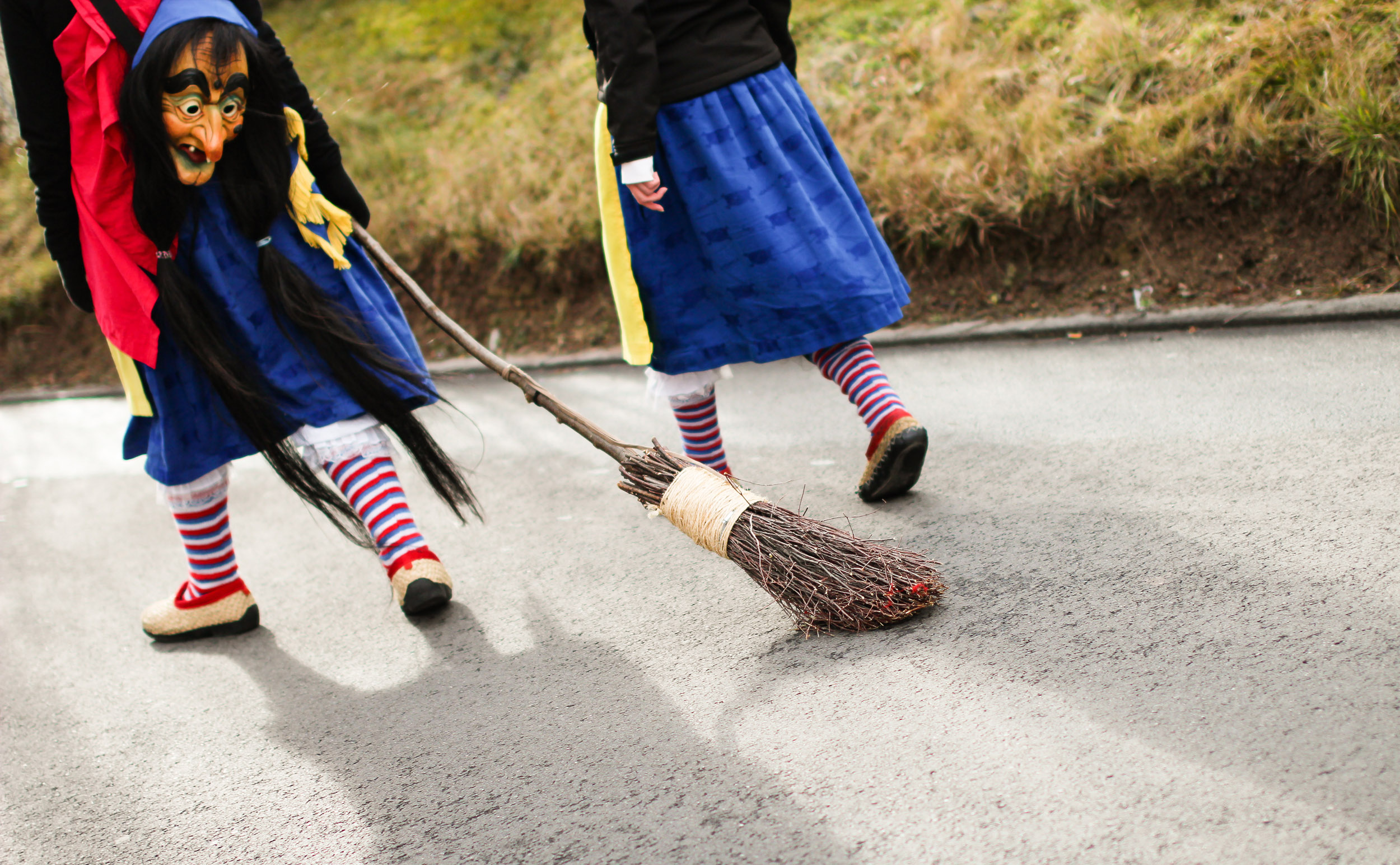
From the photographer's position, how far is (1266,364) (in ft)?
11.2

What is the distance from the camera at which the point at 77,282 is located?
2707mm

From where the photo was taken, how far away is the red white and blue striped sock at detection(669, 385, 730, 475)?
288 cm

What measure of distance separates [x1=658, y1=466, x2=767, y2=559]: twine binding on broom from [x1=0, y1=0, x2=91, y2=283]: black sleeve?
159cm

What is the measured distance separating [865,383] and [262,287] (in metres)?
1.52

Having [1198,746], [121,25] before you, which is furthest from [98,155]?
[1198,746]

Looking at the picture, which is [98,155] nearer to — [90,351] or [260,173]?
[260,173]

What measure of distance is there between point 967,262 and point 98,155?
11.2 ft

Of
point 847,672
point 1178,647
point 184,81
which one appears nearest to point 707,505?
point 847,672

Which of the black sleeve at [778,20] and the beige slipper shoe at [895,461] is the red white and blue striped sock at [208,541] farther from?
the black sleeve at [778,20]

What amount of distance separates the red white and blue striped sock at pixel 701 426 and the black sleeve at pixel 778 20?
90 cm

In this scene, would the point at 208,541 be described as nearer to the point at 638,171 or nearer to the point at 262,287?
the point at 262,287

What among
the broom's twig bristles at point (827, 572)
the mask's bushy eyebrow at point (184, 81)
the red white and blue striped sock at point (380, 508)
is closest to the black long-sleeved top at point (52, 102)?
the mask's bushy eyebrow at point (184, 81)

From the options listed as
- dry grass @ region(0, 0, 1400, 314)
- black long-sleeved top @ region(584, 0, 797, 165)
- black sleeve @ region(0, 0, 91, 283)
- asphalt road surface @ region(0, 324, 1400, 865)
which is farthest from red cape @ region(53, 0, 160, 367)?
dry grass @ region(0, 0, 1400, 314)

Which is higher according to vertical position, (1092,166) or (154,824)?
(1092,166)
